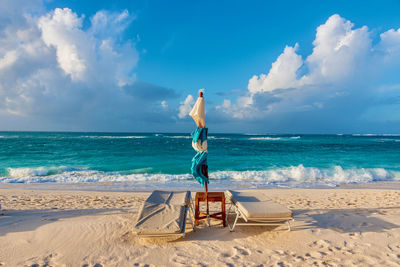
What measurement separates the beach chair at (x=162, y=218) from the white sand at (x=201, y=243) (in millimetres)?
305

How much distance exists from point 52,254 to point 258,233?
363 centimetres

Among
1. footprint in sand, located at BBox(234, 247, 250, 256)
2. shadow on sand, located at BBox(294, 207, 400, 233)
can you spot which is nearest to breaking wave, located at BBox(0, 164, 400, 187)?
shadow on sand, located at BBox(294, 207, 400, 233)

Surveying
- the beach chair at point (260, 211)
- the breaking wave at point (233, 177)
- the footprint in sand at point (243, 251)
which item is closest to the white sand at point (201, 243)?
the footprint in sand at point (243, 251)

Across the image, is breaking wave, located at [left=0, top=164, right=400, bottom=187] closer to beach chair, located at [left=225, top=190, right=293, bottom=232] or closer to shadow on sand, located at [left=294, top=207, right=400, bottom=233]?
shadow on sand, located at [left=294, top=207, right=400, bottom=233]

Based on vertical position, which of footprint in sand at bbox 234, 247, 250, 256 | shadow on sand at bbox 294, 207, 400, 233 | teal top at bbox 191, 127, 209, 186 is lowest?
shadow on sand at bbox 294, 207, 400, 233

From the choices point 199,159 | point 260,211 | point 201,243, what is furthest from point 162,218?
point 260,211

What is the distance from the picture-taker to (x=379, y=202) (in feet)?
22.9

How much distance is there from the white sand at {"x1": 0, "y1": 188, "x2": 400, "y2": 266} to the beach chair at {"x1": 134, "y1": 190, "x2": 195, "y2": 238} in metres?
0.31

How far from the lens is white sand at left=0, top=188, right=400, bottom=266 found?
10.9ft

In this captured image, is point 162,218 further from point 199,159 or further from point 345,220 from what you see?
point 345,220

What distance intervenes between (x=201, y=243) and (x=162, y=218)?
0.83 meters

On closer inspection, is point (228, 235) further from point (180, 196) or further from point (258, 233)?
point (180, 196)

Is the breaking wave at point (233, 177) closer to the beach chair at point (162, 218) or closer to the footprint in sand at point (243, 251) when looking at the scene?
the beach chair at point (162, 218)

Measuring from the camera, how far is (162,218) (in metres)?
3.87
